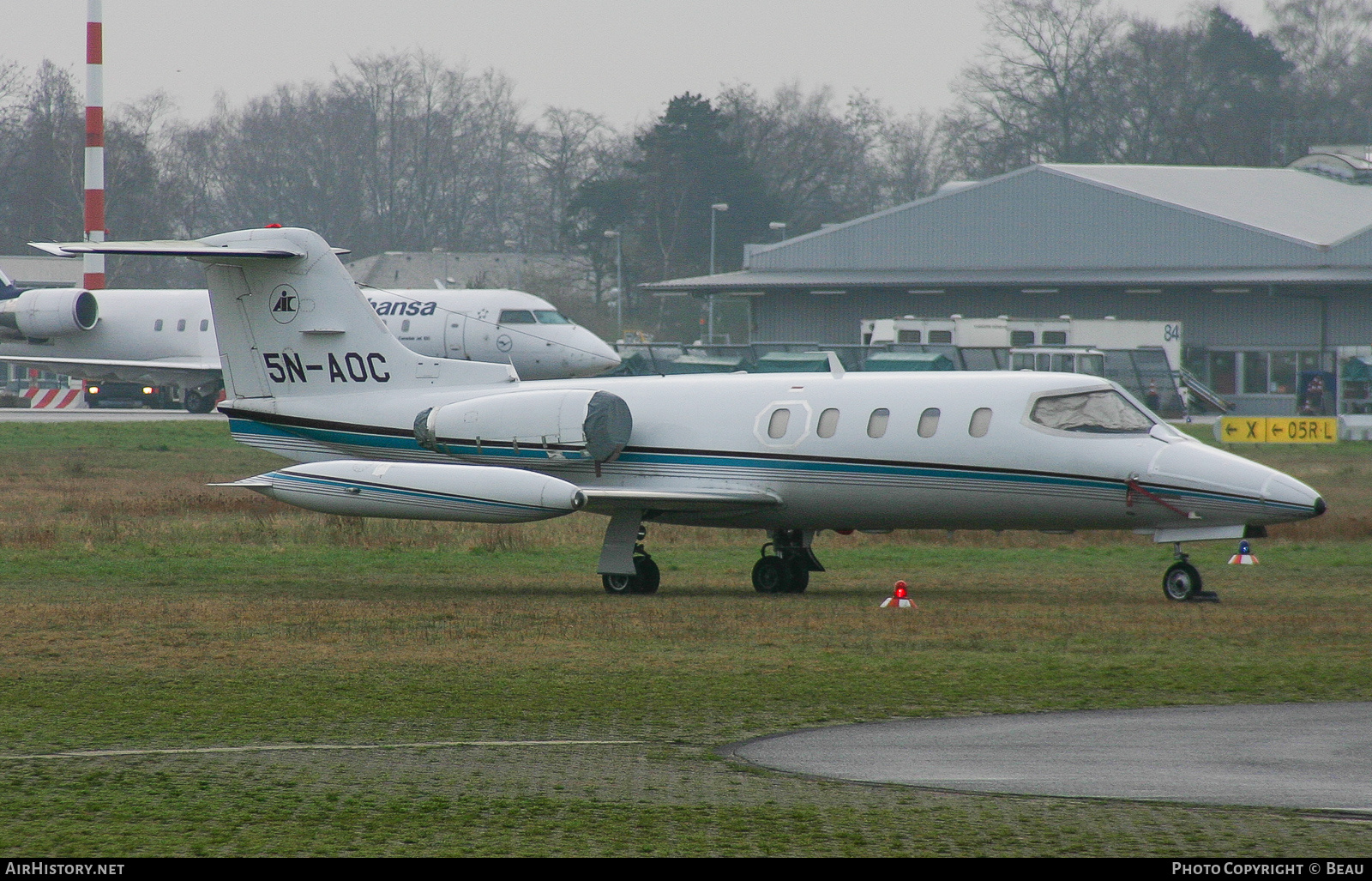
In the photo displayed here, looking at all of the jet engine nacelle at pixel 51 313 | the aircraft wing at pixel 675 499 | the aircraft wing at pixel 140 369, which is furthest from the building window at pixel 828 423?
the jet engine nacelle at pixel 51 313

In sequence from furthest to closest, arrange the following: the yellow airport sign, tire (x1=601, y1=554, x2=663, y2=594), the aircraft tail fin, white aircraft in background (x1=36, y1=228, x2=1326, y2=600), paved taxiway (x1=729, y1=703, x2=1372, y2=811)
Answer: the yellow airport sign
the aircraft tail fin
tire (x1=601, y1=554, x2=663, y2=594)
white aircraft in background (x1=36, y1=228, x2=1326, y2=600)
paved taxiway (x1=729, y1=703, x2=1372, y2=811)

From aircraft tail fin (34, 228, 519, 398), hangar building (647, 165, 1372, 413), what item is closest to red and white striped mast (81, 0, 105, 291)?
hangar building (647, 165, 1372, 413)

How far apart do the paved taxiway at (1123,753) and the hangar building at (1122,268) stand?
55901 mm

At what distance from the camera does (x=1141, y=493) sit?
57.4ft

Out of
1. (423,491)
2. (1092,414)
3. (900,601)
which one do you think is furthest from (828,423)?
(423,491)

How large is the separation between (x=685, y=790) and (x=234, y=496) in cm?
2398

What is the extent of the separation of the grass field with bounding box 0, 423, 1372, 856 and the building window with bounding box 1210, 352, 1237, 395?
136 ft

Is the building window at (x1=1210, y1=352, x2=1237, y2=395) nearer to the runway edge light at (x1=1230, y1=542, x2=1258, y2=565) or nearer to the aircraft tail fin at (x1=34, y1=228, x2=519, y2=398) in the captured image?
the runway edge light at (x1=1230, y1=542, x2=1258, y2=565)

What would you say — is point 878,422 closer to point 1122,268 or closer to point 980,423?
point 980,423

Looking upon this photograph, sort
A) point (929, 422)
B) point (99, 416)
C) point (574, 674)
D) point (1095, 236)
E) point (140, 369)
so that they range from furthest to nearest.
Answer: point (1095, 236), point (99, 416), point (140, 369), point (929, 422), point (574, 674)

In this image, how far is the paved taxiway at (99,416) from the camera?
5114 cm

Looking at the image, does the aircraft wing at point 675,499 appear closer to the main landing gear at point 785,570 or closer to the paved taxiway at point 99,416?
the main landing gear at point 785,570

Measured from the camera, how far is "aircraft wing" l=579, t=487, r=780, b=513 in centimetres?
1872

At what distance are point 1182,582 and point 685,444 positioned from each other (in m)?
5.61
